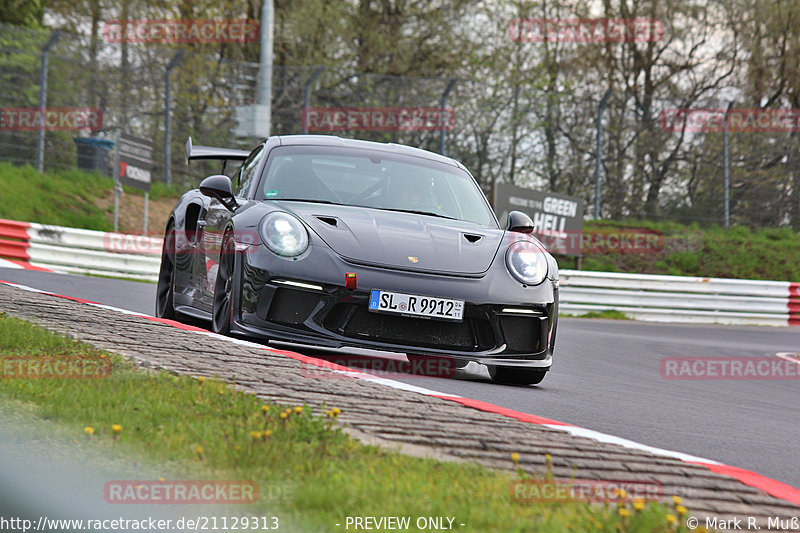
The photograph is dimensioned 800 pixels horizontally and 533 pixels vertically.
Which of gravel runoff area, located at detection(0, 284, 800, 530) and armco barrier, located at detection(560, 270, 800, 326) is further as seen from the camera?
armco barrier, located at detection(560, 270, 800, 326)

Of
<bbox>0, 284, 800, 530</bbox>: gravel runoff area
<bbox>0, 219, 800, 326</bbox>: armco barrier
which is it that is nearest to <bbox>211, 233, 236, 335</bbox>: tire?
<bbox>0, 284, 800, 530</bbox>: gravel runoff area

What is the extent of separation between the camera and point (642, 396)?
22.1ft

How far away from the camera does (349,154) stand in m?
7.30

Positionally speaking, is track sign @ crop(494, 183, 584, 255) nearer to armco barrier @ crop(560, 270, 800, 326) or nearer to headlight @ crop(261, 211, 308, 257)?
armco barrier @ crop(560, 270, 800, 326)

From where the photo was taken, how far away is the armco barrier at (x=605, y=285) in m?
15.3

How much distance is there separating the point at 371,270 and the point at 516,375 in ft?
4.12

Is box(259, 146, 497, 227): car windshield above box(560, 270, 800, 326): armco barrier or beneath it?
above

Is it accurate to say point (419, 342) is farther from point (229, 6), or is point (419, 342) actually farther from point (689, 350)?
point (229, 6)

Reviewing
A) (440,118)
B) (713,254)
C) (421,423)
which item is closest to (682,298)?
(713,254)

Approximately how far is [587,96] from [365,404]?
58.7 feet

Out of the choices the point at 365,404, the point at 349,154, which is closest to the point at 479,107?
the point at 349,154

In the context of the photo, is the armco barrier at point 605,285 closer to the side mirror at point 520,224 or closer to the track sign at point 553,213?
the track sign at point 553,213
